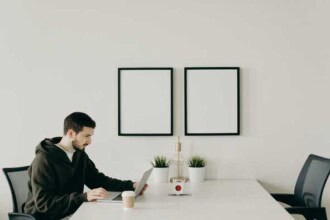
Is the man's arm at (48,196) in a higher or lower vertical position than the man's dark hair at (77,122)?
lower

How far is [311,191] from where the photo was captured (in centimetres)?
293

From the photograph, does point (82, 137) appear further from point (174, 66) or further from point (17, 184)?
point (174, 66)

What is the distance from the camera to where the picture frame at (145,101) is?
3.53 metres

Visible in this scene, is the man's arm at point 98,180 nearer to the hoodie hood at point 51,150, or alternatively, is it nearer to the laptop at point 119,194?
the laptop at point 119,194

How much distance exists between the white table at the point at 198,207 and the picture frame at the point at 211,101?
56 cm

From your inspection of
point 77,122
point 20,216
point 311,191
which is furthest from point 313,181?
point 20,216

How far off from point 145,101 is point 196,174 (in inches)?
27.6

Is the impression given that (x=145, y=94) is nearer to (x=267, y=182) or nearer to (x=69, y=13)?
(x=69, y=13)

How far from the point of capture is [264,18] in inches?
139

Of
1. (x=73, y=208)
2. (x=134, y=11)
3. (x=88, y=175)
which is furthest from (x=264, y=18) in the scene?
(x=73, y=208)

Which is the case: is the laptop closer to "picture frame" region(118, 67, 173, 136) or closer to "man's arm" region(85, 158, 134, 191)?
"man's arm" region(85, 158, 134, 191)

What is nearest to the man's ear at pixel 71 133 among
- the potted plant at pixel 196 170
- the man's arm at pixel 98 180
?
the man's arm at pixel 98 180

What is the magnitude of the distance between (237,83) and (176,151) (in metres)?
0.72

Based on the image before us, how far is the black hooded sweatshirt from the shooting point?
258 centimetres
